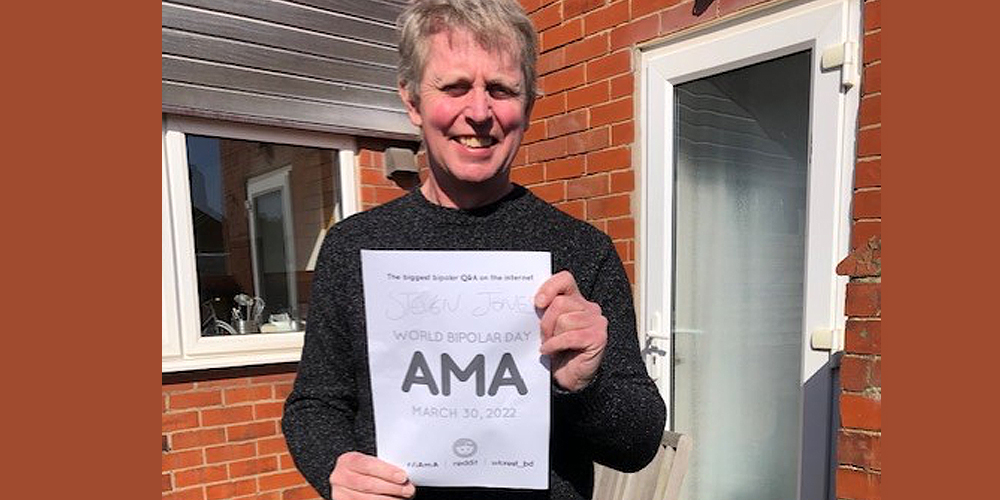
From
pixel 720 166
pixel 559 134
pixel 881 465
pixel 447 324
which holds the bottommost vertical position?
pixel 881 465

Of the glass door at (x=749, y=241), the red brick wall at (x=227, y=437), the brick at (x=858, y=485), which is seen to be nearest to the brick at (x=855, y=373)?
the brick at (x=858, y=485)

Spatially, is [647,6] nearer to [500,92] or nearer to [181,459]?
[500,92]

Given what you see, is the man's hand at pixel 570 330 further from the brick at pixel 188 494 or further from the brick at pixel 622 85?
the brick at pixel 188 494

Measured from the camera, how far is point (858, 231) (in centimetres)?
196

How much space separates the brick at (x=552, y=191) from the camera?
2983 millimetres

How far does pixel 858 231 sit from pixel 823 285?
235 millimetres

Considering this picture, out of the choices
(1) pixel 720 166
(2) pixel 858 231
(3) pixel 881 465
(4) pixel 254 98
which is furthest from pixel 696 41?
(4) pixel 254 98

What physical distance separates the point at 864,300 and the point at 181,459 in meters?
3.12

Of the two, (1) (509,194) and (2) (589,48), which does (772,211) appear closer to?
(2) (589,48)

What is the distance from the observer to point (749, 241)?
2438mm

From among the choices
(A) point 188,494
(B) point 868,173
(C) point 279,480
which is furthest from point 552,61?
(A) point 188,494

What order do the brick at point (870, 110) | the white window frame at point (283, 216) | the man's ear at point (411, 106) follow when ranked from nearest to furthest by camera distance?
the man's ear at point (411, 106), the brick at point (870, 110), the white window frame at point (283, 216)

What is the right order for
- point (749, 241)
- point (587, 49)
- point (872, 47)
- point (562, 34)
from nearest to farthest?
point (872, 47) → point (749, 241) → point (587, 49) → point (562, 34)

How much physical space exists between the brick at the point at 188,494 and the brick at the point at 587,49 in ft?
9.59
